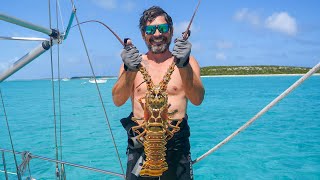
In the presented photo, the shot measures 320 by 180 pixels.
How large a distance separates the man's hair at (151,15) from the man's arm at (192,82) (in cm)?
48

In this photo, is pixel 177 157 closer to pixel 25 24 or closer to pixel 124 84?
pixel 124 84

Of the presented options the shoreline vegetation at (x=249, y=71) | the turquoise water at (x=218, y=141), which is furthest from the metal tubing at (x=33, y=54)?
the shoreline vegetation at (x=249, y=71)

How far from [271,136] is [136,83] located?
1424 cm

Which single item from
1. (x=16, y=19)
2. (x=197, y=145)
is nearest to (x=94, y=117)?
(x=197, y=145)

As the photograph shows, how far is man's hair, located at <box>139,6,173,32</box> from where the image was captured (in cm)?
302

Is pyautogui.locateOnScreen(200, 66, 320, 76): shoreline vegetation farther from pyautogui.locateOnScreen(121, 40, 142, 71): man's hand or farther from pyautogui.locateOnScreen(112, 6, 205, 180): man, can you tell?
pyautogui.locateOnScreen(121, 40, 142, 71): man's hand

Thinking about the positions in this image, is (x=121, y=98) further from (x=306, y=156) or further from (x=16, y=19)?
(x=306, y=156)

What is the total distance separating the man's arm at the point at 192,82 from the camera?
2.87m

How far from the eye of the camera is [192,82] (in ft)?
9.71

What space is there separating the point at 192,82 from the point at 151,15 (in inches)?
28.6

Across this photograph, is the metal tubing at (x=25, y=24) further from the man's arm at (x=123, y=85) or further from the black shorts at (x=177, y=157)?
the black shorts at (x=177, y=157)

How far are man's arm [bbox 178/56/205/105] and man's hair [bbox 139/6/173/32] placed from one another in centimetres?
48

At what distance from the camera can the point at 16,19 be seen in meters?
3.52

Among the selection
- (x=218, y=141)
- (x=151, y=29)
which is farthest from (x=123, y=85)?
(x=218, y=141)
